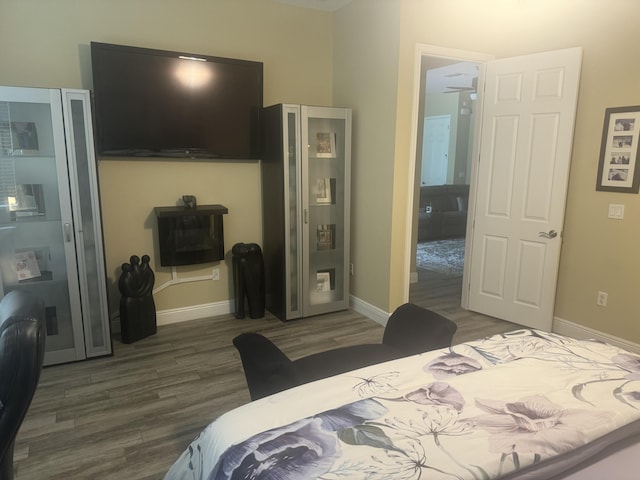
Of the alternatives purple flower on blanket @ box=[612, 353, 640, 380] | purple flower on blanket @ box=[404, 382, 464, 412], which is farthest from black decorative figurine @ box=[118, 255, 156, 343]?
purple flower on blanket @ box=[612, 353, 640, 380]

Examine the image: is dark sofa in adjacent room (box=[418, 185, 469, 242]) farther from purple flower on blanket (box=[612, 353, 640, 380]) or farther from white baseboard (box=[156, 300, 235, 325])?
purple flower on blanket (box=[612, 353, 640, 380])

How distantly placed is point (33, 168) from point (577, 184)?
401cm

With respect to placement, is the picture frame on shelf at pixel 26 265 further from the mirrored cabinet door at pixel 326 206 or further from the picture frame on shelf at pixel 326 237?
the picture frame on shelf at pixel 326 237

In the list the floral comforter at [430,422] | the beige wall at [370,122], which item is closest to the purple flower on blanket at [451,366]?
the floral comforter at [430,422]

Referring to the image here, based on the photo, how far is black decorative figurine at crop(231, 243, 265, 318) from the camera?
3.89m

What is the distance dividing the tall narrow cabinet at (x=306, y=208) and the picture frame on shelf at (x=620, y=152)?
2002mm

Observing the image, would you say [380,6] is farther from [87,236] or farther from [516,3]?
[87,236]

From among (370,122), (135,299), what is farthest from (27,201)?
(370,122)

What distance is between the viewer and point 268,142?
3877 millimetres

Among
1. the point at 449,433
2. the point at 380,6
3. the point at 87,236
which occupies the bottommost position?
the point at 449,433

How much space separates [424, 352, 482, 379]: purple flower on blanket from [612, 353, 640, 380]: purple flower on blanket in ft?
1.69

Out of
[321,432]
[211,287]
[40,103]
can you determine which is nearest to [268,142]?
[211,287]

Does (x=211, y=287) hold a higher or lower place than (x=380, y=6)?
lower

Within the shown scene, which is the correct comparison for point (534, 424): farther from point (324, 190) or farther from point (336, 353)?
point (324, 190)
